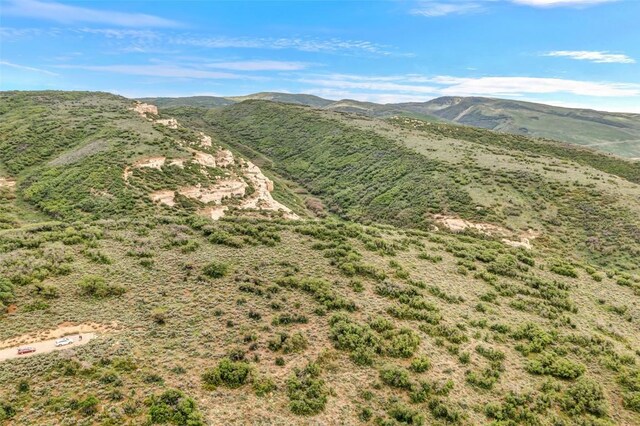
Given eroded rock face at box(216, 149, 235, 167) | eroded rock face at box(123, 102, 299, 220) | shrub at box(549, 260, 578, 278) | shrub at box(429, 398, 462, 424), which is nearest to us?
shrub at box(429, 398, 462, 424)

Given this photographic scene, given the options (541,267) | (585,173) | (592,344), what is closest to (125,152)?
(541,267)

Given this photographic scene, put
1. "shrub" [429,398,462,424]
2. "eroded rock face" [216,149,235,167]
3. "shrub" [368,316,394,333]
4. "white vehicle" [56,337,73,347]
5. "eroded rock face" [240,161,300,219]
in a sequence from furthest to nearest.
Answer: "eroded rock face" [216,149,235,167] → "eroded rock face" [240,161,300,219] → "shrub" [368,316,394,333] → "white vehicle" [56,337,73,347] → "shrub" [429,398,462,424]

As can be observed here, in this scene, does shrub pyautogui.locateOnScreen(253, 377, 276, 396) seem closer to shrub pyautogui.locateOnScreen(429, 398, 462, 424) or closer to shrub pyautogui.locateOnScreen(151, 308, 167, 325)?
shrub pyautogui.locateOnScreen(151, 308, 167, 325)

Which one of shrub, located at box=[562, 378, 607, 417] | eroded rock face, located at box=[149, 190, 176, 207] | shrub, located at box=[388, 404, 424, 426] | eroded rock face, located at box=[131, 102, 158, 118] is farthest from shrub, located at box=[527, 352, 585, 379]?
eroded rock face, located at box=[131, 102, 158, 118]

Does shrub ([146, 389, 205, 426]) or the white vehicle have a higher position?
the white vehicle

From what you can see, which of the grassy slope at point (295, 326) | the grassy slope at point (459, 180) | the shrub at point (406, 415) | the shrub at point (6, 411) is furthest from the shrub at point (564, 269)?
the shrub at point (6, 411)
